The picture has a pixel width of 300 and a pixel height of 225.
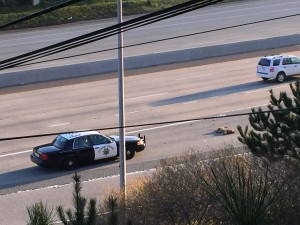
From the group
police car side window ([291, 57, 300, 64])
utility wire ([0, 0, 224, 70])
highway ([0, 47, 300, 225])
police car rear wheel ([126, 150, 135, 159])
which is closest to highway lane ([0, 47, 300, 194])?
highway ([0, 47, 300, 225])

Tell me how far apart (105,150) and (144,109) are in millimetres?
6895

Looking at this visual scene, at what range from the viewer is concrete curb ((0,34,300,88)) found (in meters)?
36.2

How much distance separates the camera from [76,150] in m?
24.5

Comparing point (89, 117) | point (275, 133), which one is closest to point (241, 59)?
point (89, 117)

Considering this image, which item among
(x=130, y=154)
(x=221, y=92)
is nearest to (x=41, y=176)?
(x=130, y=154)

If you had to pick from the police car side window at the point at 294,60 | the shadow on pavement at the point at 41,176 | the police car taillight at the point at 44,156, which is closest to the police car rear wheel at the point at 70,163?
the shadow on pavement at the point at 41,176

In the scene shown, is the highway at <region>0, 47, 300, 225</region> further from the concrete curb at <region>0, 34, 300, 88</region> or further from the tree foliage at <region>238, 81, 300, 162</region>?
the tree foliage at <region>238, 81, 300, 162</region>

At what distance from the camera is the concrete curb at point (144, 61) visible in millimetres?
36188

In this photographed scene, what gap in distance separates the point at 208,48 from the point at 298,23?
10869 mm

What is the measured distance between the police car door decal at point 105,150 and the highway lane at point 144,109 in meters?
0.31

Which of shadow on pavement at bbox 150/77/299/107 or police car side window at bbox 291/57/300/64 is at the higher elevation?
police car side window at bbox 291/57/300/64

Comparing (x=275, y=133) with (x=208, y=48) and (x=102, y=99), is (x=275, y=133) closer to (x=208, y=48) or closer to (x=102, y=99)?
(x=102, y=99)

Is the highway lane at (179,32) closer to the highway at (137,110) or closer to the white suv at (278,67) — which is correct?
the highway at (137,110)

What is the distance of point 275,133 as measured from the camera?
57.9 ft
